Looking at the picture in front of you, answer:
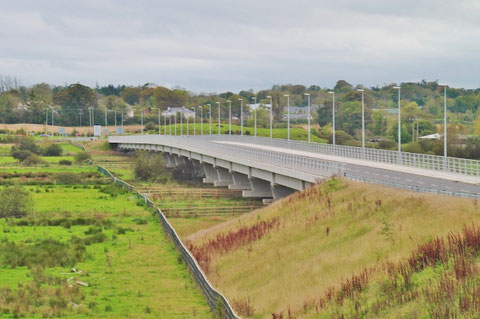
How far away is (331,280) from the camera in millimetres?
31141

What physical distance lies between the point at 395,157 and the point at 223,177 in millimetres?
24224

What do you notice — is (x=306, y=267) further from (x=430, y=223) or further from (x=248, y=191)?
(x=248, y=191)

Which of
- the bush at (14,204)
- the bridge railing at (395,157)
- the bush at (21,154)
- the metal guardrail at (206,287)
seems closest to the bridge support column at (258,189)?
the bridge railing at (395,157)

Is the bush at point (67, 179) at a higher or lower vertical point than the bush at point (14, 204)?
lower

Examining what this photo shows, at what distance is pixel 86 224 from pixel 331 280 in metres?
33.0

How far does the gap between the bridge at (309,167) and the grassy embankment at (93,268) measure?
32.7 ft

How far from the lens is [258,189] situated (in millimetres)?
75062

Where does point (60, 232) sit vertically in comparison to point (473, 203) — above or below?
below

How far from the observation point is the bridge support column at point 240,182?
81.6 m

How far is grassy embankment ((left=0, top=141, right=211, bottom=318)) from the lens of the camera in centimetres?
3284

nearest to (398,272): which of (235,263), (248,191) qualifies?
(235,263)

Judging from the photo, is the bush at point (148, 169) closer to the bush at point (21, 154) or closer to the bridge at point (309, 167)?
the bridge at point (309, 167)

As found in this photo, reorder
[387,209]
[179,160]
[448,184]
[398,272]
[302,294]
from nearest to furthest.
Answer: [398,272]
[302,294]
[387,209]
[448,184]
[179,160]

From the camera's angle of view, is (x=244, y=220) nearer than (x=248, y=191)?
Yes
